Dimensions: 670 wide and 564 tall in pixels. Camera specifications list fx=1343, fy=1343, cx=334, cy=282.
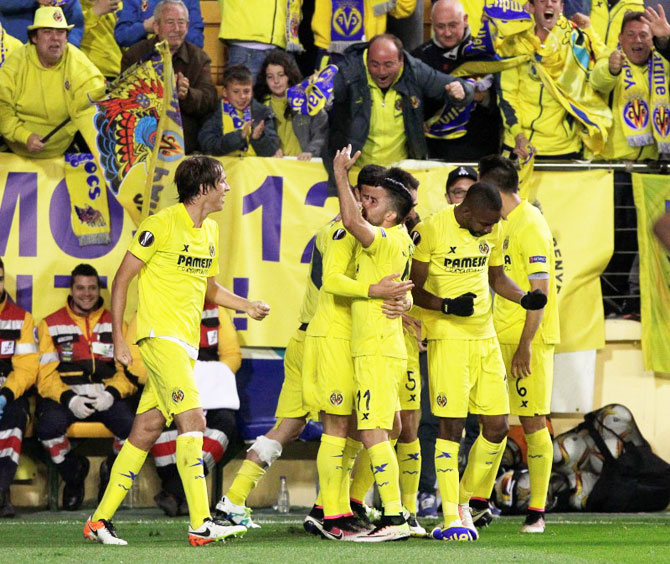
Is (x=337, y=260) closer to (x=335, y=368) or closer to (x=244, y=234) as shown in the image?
(x=335, y=368)

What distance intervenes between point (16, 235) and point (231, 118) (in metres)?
1.99

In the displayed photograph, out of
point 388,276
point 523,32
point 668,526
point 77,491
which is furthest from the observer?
point 523,32

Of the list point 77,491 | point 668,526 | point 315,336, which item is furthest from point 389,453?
point 77,491

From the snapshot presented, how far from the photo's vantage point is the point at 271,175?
36.0 ft

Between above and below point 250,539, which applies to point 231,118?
above

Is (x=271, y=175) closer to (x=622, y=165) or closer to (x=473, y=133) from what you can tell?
(x=473, y=133)

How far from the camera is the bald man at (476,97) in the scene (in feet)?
37.4

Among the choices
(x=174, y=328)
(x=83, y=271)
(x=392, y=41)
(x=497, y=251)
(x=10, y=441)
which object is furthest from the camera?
(x=392, y=41)

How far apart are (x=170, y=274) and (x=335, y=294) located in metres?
0.96

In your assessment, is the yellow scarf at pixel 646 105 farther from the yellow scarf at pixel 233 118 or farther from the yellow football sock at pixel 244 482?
the yellow football sock at pixel 244 482

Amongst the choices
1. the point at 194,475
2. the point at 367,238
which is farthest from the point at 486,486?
the point at 194,475

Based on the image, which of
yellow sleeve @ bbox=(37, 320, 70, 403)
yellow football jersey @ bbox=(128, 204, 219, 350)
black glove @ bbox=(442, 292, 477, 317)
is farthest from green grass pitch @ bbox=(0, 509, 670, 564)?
black glove @ bbox=(442, 292, 477, 317)

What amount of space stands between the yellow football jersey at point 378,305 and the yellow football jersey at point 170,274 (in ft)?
3.01

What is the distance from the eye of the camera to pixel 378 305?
7.75 m
